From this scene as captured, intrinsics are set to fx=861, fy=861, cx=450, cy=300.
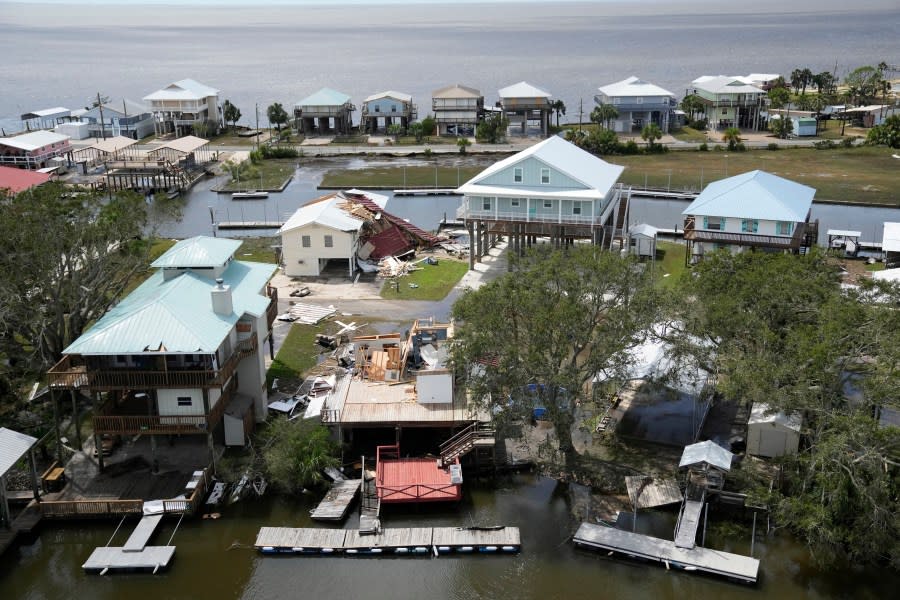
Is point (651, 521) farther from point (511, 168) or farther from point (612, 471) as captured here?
point (511, 168)


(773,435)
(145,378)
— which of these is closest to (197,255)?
(145,378)

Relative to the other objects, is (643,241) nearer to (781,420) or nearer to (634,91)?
(781,420)

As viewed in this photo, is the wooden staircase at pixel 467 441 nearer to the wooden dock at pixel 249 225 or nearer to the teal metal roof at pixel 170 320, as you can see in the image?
the teal metal roof at pixel 170 320

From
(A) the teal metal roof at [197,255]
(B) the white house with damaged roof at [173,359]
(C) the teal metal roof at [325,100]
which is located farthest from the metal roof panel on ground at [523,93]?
(B) the white house with damaged roof at [173,359]

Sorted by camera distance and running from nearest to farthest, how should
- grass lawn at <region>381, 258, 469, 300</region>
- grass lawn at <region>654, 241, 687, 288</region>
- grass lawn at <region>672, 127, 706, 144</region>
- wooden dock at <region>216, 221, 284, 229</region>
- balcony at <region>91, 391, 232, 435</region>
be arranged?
balcony at <region>91, 391, 232, 435</region>, grass lawn at <region>381, 258, 469, 300</region>, grass lawn at <region>654, 241, 687, 288</region>, wooden dock at <region>216, 221, 284, 229</region>, grass lawn at <region>672, 127, 706, 144</region>

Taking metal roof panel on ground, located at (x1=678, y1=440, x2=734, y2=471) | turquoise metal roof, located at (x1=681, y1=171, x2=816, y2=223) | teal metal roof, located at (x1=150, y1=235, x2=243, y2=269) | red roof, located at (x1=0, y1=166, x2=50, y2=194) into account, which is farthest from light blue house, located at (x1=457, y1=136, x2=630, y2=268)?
red roof, located at (x1=0, y1=166, x2=50, y2=194)

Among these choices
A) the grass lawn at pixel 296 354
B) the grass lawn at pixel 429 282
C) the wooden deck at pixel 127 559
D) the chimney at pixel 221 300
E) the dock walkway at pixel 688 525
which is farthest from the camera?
the grass lawn at pixel 429 282

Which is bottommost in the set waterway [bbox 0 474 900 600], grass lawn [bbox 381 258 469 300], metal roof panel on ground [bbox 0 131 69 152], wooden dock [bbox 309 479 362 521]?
waterway [bbox 0 474 900 600]

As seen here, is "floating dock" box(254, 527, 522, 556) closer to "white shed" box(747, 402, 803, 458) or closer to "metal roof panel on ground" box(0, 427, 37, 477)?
"metal roof panel on ground" box(0, 427, 37, 477)
